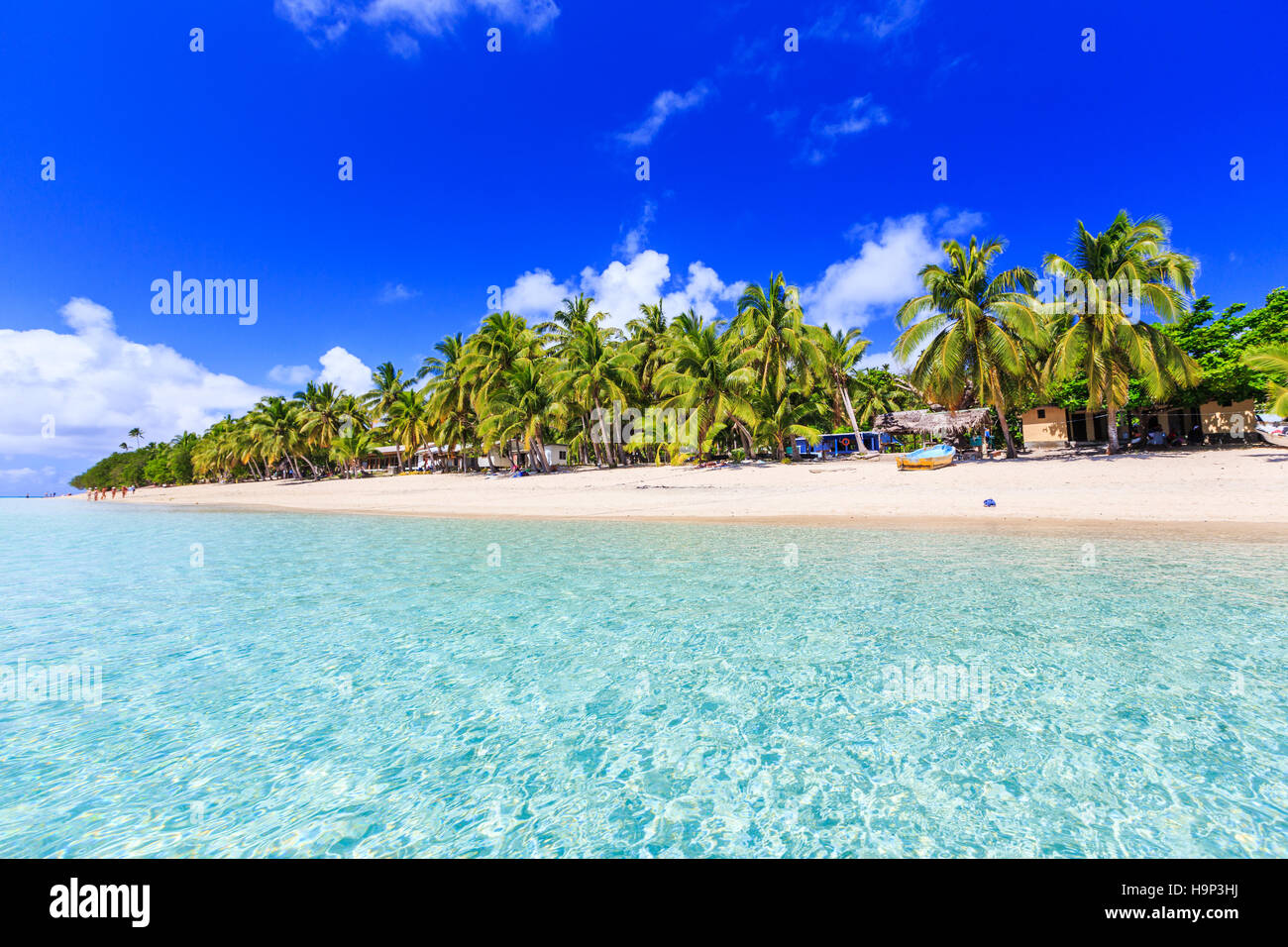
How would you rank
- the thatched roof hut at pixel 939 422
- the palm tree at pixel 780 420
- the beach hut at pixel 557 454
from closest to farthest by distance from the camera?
1. the palm tree at pixel 780 420
2. the thatched roof hut at pixel 939 422
3. the beach hut at pixel 557 454

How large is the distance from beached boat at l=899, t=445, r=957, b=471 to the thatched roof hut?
9.70 m

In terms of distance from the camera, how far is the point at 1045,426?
3806cm

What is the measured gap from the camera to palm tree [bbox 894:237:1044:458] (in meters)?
24.3

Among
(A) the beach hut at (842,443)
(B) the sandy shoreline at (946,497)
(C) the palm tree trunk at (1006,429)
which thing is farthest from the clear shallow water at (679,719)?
(A) the beach hut at (842,443)

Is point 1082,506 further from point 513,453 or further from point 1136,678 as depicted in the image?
point 513,453

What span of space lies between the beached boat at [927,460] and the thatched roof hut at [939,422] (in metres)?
9.70

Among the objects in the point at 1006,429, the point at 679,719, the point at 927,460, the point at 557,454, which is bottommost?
the point at 679,719

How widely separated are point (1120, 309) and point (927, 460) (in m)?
9.52

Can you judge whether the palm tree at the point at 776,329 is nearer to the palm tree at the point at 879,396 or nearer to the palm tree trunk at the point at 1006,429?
the palm tree trunk at the point at 1006,429

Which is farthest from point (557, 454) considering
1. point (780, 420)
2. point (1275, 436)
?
point (1275, 436)

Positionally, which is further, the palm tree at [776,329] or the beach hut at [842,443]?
the beach hut at [842,443]

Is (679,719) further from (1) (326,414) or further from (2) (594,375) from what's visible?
(1) (326,414)

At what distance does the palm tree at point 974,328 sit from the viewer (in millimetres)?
24344
